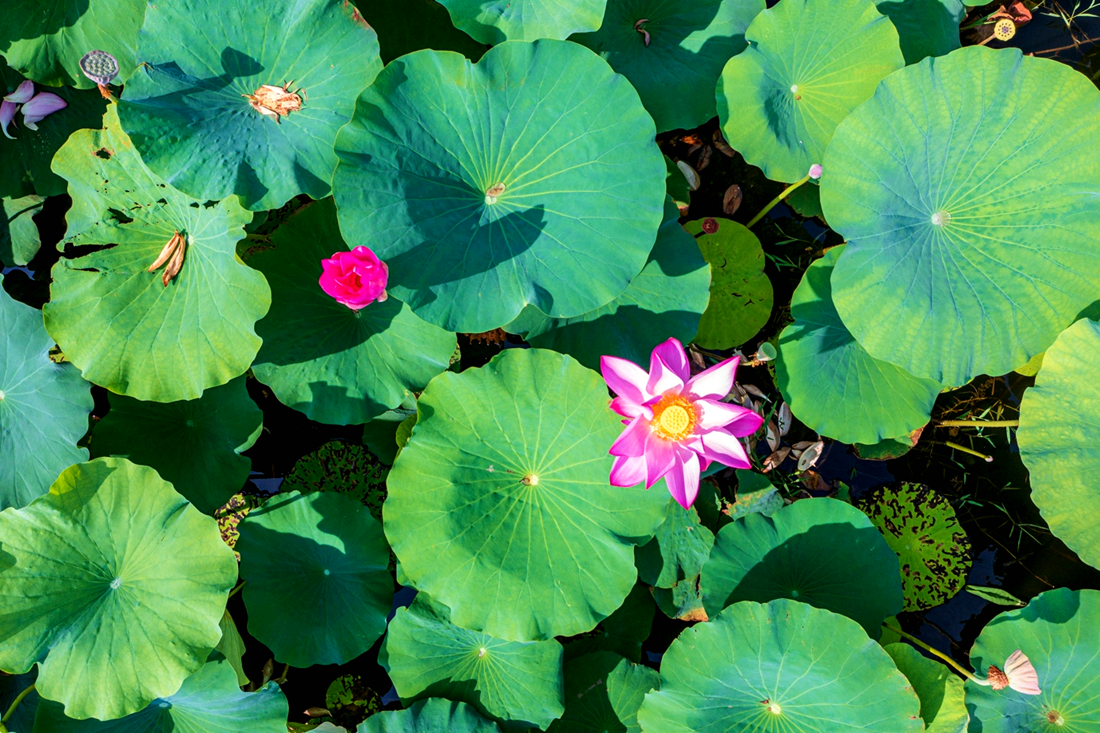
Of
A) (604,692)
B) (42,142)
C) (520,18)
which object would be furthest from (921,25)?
(42,142)

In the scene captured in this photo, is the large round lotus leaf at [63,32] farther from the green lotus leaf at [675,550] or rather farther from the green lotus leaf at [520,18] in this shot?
the green lotus leaf at [675,550]

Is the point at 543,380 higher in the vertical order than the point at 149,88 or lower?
lower

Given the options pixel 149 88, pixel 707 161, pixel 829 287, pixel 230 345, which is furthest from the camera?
pixel 707 161

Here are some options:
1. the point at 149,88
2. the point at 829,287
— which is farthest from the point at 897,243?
the point at 149,88

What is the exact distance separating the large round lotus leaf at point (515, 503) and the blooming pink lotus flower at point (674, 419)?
1.11 feet

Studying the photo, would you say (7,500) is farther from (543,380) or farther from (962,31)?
(962,31)

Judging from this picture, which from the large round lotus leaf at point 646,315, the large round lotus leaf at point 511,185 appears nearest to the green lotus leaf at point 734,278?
the large round lotus leaf at point 646,315

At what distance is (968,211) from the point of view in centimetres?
293

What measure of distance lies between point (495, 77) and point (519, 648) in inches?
94.9

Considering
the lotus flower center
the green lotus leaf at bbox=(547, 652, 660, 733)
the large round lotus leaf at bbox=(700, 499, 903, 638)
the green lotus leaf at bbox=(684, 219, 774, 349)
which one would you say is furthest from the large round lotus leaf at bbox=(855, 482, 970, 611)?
the lotus flower center

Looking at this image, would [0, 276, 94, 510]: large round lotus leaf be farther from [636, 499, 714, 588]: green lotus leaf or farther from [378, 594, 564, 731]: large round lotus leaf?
[636, 499, 714, 588]: green lotus leaf

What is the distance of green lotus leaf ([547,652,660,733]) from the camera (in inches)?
125

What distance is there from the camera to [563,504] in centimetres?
285

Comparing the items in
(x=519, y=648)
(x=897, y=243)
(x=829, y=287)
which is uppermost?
(x=897, y=243)
